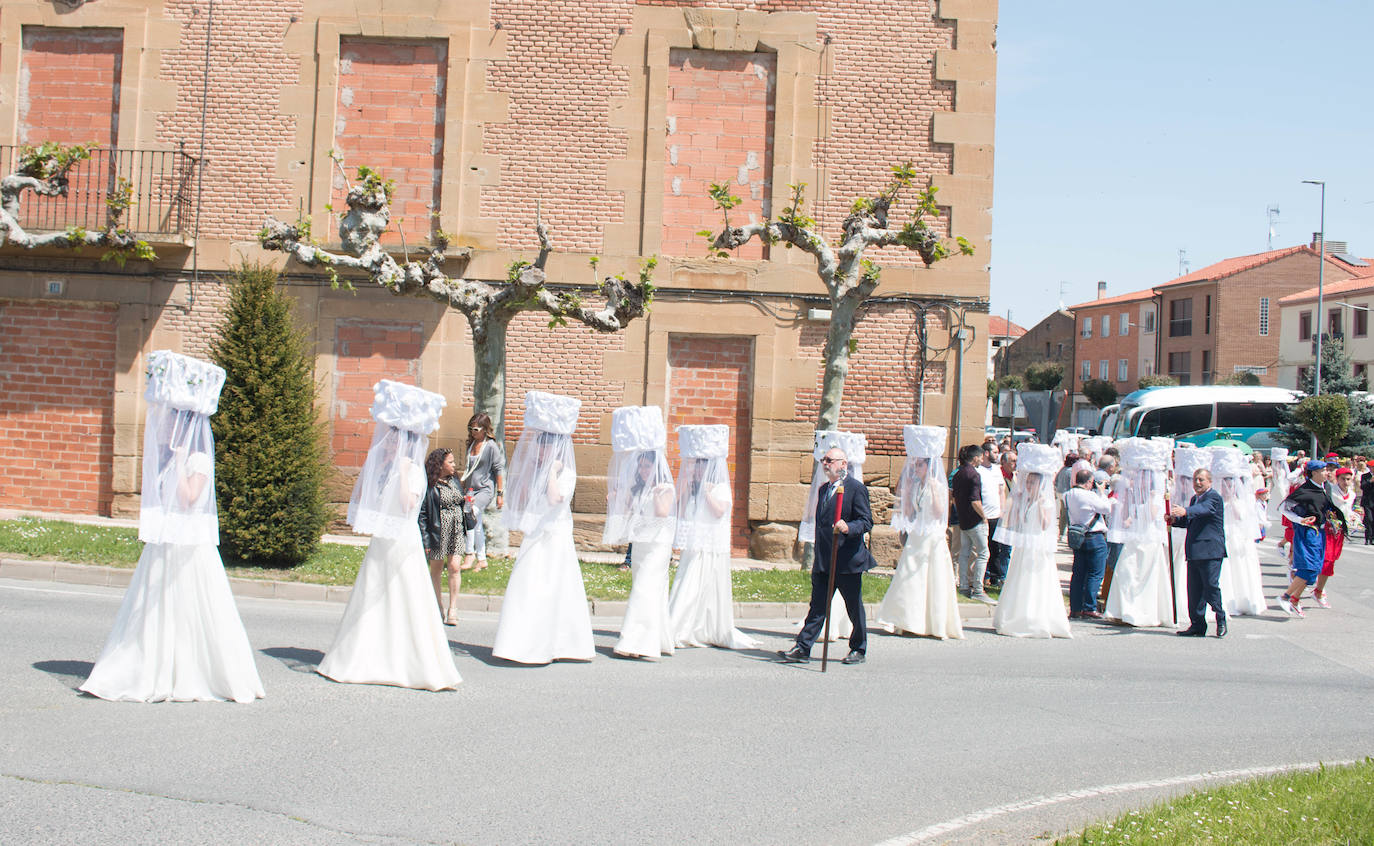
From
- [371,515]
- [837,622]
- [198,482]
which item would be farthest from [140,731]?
[837,622]

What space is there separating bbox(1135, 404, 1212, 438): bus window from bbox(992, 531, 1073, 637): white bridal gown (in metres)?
31.2

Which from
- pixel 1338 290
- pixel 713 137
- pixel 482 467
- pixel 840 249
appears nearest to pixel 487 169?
pixel 713 137

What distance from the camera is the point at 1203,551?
11438mm

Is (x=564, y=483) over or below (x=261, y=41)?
below

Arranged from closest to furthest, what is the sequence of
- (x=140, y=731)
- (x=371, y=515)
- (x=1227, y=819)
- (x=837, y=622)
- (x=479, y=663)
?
(x=1227, y=819) → (x=140, y=731) → (x=371, y=515) → (x=479, y=663) → (x=837, y=622)

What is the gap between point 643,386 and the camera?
16.8 m

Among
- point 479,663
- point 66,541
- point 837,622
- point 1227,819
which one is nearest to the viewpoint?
point 1227,819

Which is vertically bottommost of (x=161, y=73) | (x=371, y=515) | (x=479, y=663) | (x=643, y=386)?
(x=479, y=663)

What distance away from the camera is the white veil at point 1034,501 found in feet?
38.1

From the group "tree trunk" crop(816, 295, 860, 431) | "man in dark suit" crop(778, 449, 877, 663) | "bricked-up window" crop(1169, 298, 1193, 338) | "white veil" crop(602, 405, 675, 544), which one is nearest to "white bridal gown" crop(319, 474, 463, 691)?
"white veil" crop(602, 405, 675, 544)

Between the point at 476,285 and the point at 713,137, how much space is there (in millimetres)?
4599

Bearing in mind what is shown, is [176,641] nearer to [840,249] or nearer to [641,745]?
[641,745]

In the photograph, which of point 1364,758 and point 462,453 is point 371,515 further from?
point 462,453

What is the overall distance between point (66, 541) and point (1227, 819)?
1192 centimetres
